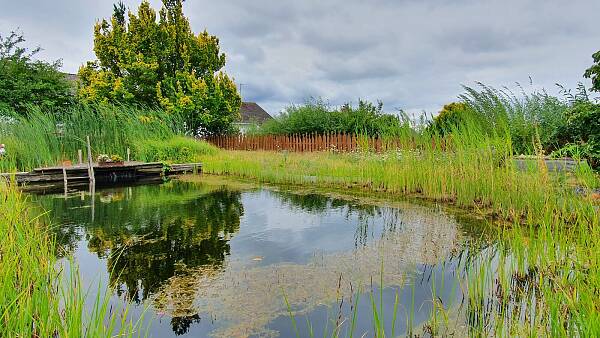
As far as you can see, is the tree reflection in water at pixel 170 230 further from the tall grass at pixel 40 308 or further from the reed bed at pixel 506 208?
the reed bed at pixel 506 208

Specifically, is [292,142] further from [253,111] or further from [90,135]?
[253,111]

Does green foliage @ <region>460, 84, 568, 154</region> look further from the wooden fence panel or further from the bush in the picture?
the bush

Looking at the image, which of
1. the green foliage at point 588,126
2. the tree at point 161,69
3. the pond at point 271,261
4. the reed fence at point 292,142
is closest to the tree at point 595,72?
the green foliage at point 588,126

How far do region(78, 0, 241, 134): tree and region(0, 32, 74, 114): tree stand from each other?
0.95 metres

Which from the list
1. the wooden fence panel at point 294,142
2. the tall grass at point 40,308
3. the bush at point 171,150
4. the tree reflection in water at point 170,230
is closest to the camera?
the tall grass at point 40,308

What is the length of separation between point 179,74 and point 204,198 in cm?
1204

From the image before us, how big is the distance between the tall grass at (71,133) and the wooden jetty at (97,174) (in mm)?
606

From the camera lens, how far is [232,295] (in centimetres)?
289

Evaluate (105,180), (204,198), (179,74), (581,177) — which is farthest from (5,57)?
(581,177)

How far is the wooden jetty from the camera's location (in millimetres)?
9727

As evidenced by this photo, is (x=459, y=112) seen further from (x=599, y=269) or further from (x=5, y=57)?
(x=5, y=57)

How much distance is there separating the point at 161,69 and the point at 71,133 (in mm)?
7303

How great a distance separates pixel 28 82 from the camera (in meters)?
16.2

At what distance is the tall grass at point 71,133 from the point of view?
35.4 ft
